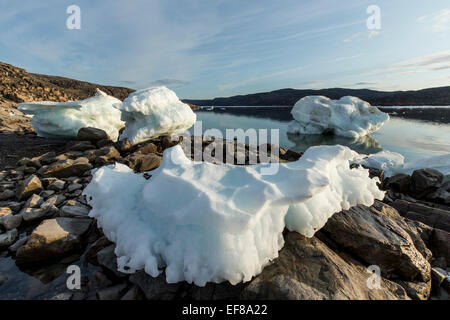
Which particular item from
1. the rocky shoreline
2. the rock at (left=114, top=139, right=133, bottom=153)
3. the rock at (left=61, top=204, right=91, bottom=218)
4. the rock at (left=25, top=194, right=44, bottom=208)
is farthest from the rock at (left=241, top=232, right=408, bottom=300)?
the rock at (left=114, top=139, right=133, bottom=153)

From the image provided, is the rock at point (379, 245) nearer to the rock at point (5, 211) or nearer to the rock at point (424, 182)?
the rock at point (5, 211)

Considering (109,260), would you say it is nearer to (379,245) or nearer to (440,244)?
(379,245)

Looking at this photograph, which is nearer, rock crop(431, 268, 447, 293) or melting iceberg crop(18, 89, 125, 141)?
rock crop(431, 268, 447, 293)

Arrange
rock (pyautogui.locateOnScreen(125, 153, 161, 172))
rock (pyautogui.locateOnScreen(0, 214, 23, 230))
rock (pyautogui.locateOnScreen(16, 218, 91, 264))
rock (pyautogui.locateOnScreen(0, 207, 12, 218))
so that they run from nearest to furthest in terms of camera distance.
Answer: rock (pyautogui.locateOnScreen(16, 218, 91, 264)) < rock (pyautogui.locateOnScreen(0, 214, 23, 230)) < rock (pyautogui.locateOnScreen(0, 207, 12, 218)) < rock (pyautogui.locateOnScreen(125, 153, 161, 172))

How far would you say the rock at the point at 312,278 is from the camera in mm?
1536

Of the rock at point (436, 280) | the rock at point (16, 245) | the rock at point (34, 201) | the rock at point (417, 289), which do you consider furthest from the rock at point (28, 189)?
the rock at point (436, 280)

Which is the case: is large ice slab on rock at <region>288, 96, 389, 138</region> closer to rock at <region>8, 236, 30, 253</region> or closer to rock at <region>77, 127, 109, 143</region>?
rock at <region>77, 127, 109, 143</region>

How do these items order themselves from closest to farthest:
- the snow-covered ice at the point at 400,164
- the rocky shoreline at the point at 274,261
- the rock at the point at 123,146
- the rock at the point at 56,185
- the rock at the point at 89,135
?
the rocky shoreline at the point at 274,261
the rock at the point at 56,185
the rock at the point at 123,146
the rock at the point at 89,135
the snow-covered ice at the point at 400,164

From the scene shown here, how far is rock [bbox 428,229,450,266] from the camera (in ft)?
8.83

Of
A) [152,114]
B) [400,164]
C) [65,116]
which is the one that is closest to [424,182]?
[400,164]

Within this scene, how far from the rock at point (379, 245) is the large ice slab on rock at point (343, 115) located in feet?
60.2

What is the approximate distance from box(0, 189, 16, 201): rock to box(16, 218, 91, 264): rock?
140 cm
